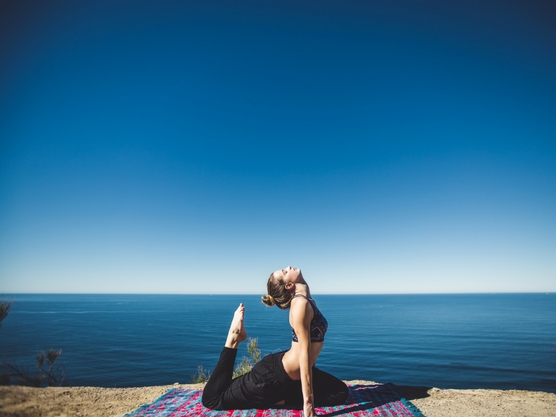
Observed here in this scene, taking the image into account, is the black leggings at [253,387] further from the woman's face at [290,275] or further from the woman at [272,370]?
the woman's face at [290,275]

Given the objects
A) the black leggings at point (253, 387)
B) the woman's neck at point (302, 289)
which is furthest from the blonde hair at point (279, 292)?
the black leggings at point (253, 387)

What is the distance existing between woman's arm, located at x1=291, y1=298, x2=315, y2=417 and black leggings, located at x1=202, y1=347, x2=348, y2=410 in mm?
546

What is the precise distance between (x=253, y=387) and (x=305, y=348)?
1.15 meters

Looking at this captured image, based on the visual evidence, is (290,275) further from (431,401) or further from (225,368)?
(431,401)

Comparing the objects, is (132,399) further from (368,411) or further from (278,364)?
(368,411)

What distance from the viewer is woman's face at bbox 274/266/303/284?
4.08 meters

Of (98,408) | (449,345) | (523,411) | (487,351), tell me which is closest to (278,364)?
(98,408)

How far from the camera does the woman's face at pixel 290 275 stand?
4082mm

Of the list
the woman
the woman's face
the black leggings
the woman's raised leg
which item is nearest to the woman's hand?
the woman

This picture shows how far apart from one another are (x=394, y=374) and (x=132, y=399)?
20.3 meters

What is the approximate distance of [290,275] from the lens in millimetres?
4102

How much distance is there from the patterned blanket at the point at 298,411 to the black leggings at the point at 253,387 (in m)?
0.12

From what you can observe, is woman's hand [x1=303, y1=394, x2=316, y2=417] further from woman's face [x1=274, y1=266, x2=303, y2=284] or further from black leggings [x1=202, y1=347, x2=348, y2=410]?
woman's face [x1=274, y1=266, x2=303, y2=284]

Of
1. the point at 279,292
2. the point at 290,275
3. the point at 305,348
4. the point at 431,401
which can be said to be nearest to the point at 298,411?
the point at 305,348
